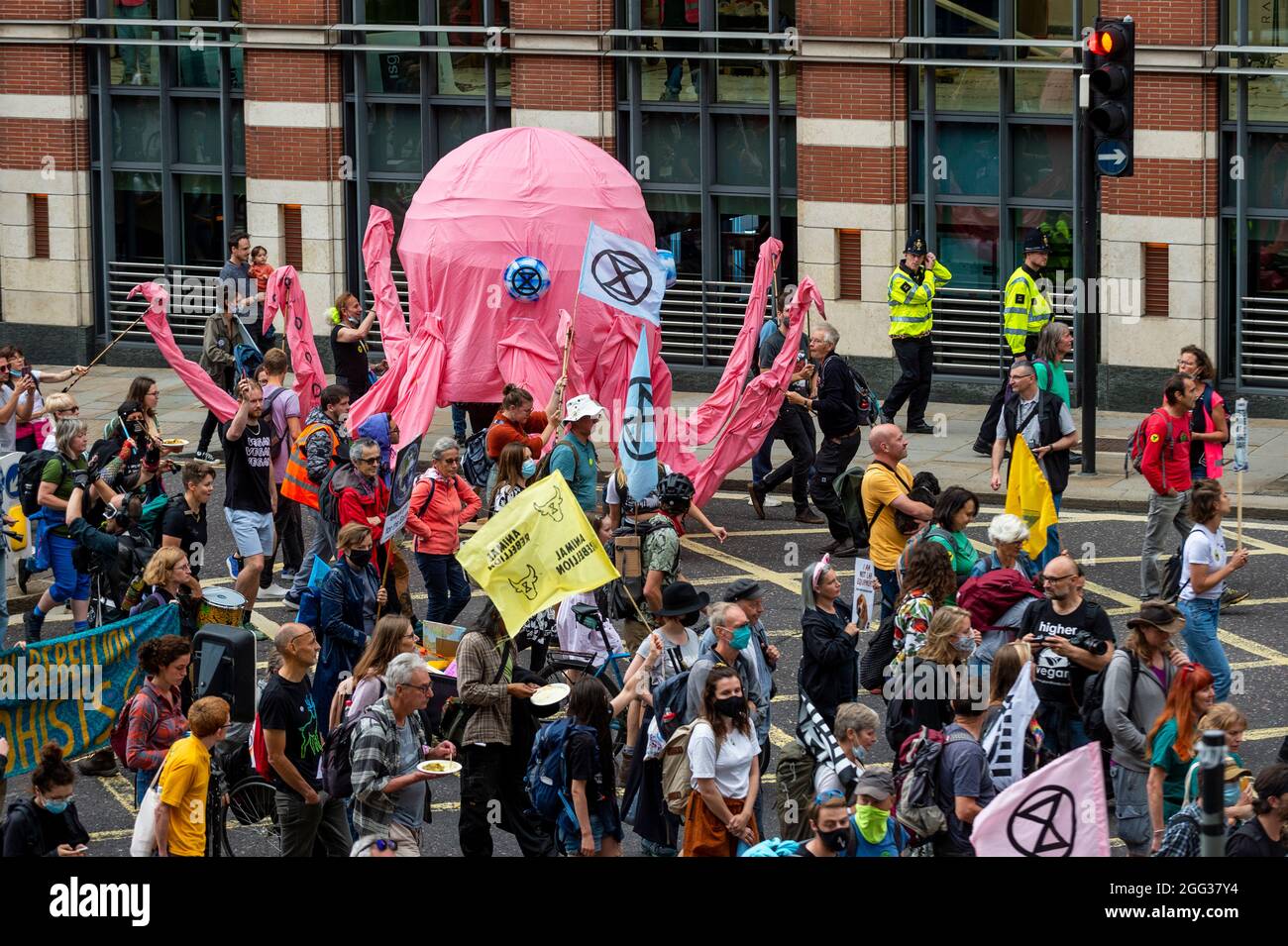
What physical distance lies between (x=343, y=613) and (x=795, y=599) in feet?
15.4

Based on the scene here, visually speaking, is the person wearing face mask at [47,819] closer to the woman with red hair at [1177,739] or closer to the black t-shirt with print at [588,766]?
the black t-shirt with print at [588,766]

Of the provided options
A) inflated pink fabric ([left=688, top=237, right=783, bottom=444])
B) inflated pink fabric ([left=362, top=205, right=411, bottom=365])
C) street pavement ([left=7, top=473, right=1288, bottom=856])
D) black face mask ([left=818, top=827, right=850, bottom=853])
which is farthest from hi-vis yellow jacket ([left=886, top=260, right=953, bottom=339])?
black face mask ([left=818, top=827, right=850, bottom=853])

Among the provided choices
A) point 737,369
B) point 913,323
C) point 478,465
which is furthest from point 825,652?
point 913,323

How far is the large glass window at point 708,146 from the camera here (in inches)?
944

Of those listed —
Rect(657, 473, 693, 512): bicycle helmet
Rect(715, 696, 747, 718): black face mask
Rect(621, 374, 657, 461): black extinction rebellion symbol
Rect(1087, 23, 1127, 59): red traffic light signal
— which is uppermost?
Rect(1087, 23, 1127, 59): red traffic light signal

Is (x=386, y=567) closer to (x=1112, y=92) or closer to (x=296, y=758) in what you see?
(x=296, y=758)

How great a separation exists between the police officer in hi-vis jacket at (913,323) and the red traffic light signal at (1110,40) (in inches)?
133

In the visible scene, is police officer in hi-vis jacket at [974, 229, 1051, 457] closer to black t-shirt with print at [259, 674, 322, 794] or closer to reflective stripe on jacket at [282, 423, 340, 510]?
reflective stripe on jacket at [282, 423, 340, 510]

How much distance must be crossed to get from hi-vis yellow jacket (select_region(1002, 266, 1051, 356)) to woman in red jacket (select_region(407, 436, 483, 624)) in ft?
27.2

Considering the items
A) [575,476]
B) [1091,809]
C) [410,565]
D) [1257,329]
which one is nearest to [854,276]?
[1257,329]

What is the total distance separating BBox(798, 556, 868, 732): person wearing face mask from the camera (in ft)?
37.1

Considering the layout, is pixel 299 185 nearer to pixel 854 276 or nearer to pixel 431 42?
pixel 431 42

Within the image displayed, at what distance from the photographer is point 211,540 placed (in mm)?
18344

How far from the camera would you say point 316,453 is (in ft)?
49.6
